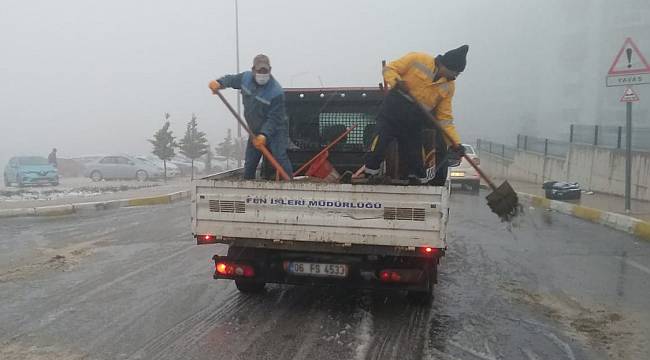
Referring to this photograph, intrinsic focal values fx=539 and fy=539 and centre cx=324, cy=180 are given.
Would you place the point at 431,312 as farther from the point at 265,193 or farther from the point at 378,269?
the point at 265,193

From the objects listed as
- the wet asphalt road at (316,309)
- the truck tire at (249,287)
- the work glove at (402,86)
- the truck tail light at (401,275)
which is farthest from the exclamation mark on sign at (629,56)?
the truck tire at (249,287)

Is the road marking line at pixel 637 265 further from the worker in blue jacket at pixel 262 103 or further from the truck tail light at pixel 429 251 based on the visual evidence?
the worker in blue jacket at pixel 262 103

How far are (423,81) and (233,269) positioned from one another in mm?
2446

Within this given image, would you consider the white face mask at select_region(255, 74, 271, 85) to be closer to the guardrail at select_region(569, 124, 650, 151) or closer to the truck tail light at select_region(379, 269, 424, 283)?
the truck tail light at select_region(379, 269, 424, 283)

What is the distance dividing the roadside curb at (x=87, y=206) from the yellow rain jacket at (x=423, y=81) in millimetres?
9002

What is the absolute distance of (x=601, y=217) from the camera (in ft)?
33.0

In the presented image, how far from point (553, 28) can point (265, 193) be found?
35.7 meters

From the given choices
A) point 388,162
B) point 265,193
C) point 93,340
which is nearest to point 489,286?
point 388,162

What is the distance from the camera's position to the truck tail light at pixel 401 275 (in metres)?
4.31

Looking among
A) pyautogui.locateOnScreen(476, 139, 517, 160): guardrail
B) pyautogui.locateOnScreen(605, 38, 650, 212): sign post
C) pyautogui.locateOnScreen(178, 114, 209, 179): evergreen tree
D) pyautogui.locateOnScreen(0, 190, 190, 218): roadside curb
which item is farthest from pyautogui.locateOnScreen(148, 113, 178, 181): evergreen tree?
pyautogui.locateOnScreen(605, 38, 650, 212): sign post

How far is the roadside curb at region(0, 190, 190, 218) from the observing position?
11.1 meters

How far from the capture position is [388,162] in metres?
5.28

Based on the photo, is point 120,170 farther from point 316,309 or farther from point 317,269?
point 317,269

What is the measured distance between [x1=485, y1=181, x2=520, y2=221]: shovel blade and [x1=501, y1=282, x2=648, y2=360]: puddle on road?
2.91ft
